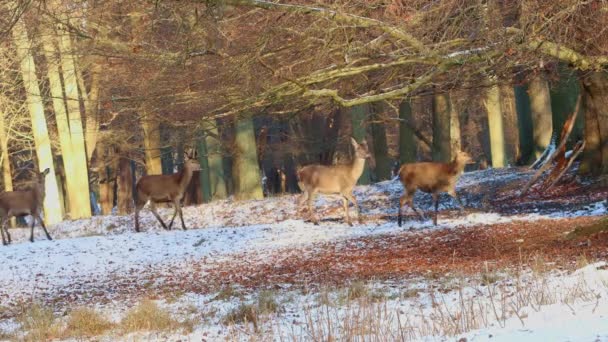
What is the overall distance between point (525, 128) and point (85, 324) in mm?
20064

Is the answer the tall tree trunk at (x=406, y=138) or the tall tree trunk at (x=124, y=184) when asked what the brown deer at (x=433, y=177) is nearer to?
the tall tree trunk at (x=406, y=138)

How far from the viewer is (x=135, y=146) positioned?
34.2 metres

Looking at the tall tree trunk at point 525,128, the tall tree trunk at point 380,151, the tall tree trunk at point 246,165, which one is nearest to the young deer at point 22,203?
the tall tree trunk at point 246,165

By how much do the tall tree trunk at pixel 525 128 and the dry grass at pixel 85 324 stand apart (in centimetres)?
1907

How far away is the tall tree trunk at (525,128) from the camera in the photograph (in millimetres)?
27406

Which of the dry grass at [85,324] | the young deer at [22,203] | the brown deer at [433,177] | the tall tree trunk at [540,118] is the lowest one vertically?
the dry grass at [85,324]

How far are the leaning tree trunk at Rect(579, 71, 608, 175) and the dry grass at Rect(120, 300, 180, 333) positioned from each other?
1034cm

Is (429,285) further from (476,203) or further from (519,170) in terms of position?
(519,170)

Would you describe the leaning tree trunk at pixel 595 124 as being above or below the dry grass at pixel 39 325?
above

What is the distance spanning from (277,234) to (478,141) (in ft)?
132

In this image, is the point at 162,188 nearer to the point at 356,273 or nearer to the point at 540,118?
the point at 356,273

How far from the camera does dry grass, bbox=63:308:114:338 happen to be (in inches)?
392

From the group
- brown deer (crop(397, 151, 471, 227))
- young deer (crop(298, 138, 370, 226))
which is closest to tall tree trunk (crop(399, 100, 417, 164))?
young deer (crop(298, 138, 370, 226))

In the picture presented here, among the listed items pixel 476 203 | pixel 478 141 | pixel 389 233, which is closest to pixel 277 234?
pixel 389 233
